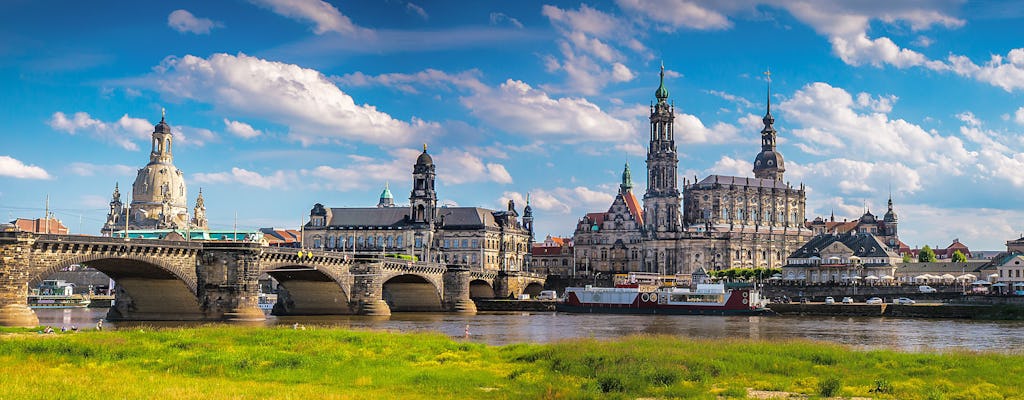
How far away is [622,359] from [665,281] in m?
152

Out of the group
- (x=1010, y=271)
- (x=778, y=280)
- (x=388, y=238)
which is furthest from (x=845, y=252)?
(x=388, y=238)

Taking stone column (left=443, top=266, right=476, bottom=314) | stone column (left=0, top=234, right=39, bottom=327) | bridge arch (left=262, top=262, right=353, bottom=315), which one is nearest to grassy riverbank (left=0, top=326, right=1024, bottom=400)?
stone column (left=0, top=234, right=39, bottom=327)

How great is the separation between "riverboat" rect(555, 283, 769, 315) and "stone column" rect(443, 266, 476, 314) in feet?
42.5

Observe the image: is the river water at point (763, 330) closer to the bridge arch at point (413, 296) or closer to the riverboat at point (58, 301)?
the bridge arch at point (413, 296)

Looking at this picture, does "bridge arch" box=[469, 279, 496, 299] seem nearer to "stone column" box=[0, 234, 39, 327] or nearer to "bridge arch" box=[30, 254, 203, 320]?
"bridge arch" box=[30, 254, 203, 320]

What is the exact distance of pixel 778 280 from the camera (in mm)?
174625

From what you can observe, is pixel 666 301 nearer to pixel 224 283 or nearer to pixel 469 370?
pixel 224 283

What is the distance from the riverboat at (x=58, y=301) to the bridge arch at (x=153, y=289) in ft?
194

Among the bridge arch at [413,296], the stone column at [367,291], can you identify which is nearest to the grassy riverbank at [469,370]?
the stone column at [367,291]

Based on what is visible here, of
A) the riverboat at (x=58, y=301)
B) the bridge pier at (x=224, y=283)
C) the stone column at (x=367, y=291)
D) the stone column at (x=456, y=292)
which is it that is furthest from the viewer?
the riverboat at (x=58, y=301)

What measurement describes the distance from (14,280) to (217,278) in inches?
764

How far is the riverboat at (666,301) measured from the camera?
410ft

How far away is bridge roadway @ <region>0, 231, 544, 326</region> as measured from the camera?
220ft

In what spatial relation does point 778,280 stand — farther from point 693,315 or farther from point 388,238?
point 388,238
